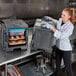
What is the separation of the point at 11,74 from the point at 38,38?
21.4 inches

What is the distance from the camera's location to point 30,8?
2.52 meters

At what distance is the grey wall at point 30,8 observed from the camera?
89.2 inches

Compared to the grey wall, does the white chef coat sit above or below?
below

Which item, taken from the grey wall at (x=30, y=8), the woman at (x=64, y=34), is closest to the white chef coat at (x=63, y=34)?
the woman at (x=64, y=34)

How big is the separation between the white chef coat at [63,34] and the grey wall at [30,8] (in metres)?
1.04

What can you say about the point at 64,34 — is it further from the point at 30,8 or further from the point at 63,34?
the point at 30,8

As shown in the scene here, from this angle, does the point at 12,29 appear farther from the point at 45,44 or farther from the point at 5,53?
the point at 45,44

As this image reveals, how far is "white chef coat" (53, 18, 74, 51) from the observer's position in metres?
1.46

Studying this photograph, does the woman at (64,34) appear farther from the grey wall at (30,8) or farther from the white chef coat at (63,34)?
the grey wall at (30,8)

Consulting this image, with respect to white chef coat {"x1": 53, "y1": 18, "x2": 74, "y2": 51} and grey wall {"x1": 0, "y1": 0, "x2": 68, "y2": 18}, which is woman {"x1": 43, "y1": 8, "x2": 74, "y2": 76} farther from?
grey wall {"x1": 0, "y1": 0, "x2": 68, "y2": 18}

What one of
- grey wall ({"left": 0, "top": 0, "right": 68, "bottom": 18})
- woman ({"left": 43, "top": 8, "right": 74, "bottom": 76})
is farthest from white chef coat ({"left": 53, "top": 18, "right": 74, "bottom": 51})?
grey wall ({"left": 0, "top": 0, "right": 68, "bottom": 18})

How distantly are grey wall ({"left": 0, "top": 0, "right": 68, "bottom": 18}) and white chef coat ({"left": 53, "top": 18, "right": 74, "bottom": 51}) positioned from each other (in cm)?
104

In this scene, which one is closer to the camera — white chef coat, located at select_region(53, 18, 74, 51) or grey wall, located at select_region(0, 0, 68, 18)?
white chef coat, located at select_region(53, 18, 74, 51)

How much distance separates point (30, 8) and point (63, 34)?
4.12ft
